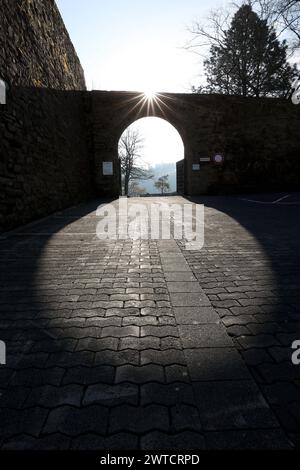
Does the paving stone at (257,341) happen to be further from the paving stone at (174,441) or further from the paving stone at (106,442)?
the paving stone at (106,442)

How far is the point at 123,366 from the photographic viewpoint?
5.68 ft

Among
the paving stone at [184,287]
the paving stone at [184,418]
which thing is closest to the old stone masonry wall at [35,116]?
the paving stone at [184,287]

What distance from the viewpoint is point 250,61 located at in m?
23.4

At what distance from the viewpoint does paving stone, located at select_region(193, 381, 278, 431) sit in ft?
4.22

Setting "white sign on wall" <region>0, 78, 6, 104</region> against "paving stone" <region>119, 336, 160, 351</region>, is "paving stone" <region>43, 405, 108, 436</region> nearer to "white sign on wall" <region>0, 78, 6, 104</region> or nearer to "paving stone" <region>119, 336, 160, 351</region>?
"paving stone" <region>119, 336, 160, 351</region>

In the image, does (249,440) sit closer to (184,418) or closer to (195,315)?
(184,418)

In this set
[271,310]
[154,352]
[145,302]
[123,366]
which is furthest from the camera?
[145,302]

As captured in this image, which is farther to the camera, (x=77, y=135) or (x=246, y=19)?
(x=246, y=19)

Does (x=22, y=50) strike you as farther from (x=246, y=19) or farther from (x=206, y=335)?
(x=246, y=19)

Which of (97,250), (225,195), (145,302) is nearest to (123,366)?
(145,302)

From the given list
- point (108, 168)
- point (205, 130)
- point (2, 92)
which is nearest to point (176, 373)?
point (2, 92)

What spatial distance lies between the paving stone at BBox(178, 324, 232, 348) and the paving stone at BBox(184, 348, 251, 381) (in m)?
0.06

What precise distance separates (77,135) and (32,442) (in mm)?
13386

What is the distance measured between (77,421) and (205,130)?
1681cm
